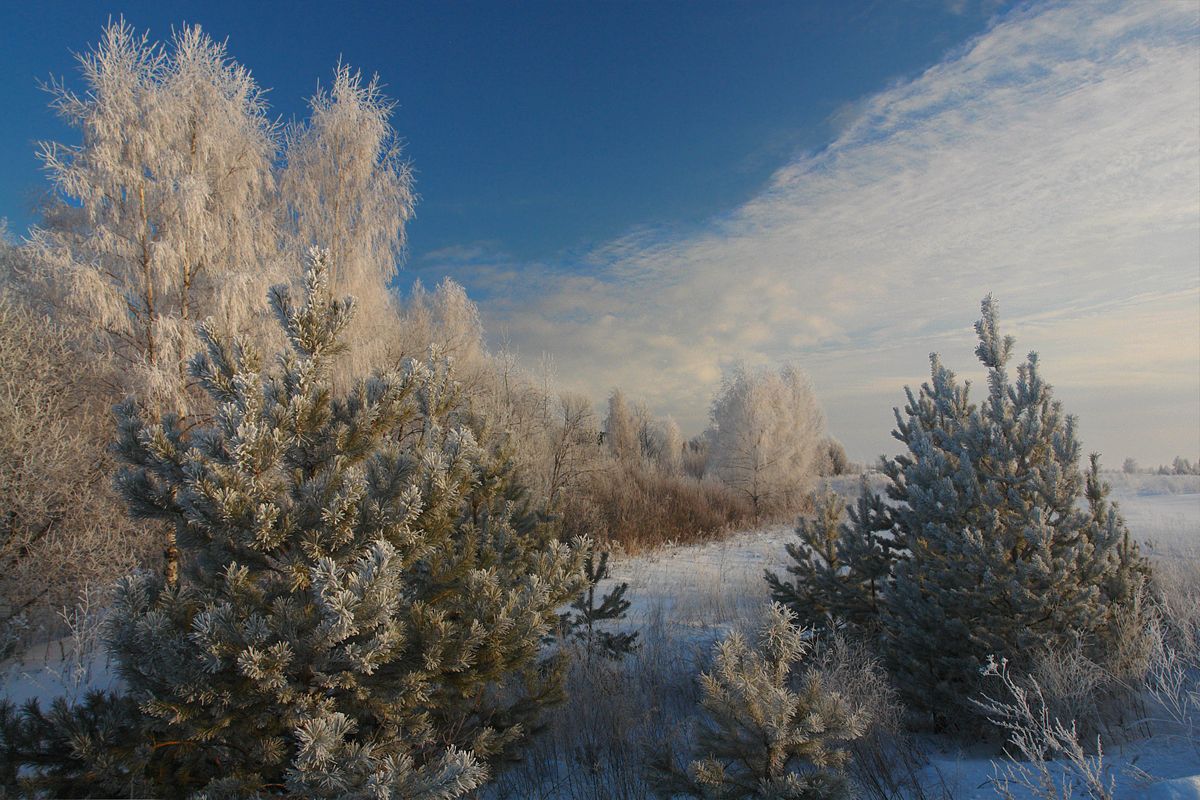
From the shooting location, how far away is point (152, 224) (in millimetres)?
9180

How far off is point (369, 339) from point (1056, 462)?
11752 millimetres

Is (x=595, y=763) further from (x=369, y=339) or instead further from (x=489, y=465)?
(x=369, y=339)

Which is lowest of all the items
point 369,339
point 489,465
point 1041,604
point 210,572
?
point 1041,604

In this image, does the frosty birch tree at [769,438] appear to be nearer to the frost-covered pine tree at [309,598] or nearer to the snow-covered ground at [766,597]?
the snow-covered ground at [766,597]

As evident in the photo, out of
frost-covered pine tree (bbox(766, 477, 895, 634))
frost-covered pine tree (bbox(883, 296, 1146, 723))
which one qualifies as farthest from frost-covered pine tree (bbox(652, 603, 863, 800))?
frost-covered pine tree (bbox(766, 477, 895, 634))

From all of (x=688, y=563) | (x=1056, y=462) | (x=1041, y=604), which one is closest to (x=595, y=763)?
(x=1041, y=604)

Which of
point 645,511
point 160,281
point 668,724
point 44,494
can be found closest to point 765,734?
point 668,724

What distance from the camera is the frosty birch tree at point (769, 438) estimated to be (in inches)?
955

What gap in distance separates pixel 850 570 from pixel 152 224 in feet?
34.2

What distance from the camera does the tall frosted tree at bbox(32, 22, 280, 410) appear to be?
853 cm

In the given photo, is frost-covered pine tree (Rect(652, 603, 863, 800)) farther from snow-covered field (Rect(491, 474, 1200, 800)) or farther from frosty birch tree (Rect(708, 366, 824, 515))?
frosty birch tree (Rect(708, 366, 824, 515))

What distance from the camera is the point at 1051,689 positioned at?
409 cm

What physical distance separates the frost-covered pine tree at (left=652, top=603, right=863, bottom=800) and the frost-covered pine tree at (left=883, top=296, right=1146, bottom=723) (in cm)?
195

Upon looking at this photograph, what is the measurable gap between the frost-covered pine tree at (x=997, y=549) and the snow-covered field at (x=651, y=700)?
0.70 metres
